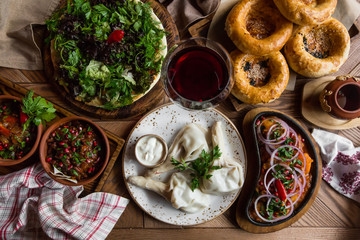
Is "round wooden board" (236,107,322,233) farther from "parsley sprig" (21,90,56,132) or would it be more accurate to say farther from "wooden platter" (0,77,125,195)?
"parsley sprig" (21,90,56,132)

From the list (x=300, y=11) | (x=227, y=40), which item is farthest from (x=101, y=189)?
(x=300, y=11)

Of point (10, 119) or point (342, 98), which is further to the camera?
point (342, 98)

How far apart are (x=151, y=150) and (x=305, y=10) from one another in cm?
161

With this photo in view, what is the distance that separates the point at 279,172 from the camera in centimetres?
235

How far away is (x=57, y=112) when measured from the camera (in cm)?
233

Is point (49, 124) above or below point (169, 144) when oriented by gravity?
below

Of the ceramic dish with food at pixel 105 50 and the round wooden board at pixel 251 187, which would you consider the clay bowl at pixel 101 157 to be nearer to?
the ceramic dish with food at pixel 105 50

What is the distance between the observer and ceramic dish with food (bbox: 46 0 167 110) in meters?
2.12

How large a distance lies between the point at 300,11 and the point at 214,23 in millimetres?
681

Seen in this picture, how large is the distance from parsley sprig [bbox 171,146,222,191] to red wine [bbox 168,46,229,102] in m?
0.57

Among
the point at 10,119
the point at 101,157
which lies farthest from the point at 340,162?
the point at 10,119

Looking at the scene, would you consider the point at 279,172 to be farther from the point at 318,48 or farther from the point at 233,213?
the point at 318,48

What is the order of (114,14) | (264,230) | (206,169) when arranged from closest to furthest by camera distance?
(114,14) → (206,169) → (264,230)

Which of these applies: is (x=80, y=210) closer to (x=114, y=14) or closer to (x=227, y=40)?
(x=114, y=14)
